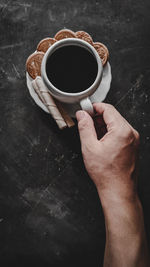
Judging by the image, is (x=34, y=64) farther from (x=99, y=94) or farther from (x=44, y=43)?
(x=99, y=94)

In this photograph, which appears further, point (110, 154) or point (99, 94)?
point (99, 94)

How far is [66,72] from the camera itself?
2.44ft

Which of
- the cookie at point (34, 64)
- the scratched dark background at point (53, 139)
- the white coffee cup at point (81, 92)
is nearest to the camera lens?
the white coffee cup at point (81, 92)

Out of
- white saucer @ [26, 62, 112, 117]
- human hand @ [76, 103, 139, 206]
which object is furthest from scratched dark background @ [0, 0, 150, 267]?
human hand @ [76, 103, 139, 206]

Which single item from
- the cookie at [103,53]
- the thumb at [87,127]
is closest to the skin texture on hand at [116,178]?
the thumb at [87,127]

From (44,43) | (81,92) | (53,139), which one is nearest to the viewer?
(81,92)

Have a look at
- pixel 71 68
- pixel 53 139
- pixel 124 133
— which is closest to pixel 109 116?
pixel 124 133

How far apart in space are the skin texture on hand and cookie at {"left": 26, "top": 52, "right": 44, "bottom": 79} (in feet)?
0.70

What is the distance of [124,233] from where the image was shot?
78cm

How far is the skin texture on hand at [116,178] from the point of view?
74 centimetres

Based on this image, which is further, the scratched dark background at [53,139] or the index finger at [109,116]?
the scratched dark background at [53,139]

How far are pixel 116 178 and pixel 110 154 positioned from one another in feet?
0.23

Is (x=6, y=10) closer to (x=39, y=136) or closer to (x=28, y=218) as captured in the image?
(x=39, y=136)

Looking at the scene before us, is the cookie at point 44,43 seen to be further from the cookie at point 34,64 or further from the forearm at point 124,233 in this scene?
the forearm at point 124,233
